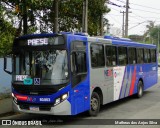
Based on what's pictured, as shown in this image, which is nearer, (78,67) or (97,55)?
(78,67)

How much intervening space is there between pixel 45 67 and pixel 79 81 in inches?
43.2

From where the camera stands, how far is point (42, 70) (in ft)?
31.0

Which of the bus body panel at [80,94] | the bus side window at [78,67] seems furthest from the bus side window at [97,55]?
the bus side window at [78,67]

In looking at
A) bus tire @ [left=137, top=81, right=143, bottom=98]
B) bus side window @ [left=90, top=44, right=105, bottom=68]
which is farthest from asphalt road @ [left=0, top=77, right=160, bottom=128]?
bus side window @ [left=90, top=44, right=105, bottom=68]

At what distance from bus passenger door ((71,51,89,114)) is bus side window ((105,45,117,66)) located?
6.42 feet

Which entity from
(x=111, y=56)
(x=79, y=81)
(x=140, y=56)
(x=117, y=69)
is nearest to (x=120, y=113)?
(x=117, y=69)

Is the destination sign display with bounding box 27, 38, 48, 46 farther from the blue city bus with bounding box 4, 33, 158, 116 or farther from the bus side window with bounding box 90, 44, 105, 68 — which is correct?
the bus side window with bounding box 90, 44, 105, 68

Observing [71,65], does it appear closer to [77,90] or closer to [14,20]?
[77,90]

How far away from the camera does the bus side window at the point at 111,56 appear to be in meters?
12.0

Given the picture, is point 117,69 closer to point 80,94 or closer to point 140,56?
point 140,56

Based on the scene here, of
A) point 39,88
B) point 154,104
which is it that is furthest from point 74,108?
point 154,104

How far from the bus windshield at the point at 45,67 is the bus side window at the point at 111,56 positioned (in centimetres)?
296

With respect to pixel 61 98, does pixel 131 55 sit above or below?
above

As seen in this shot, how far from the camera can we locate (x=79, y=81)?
980 cm
